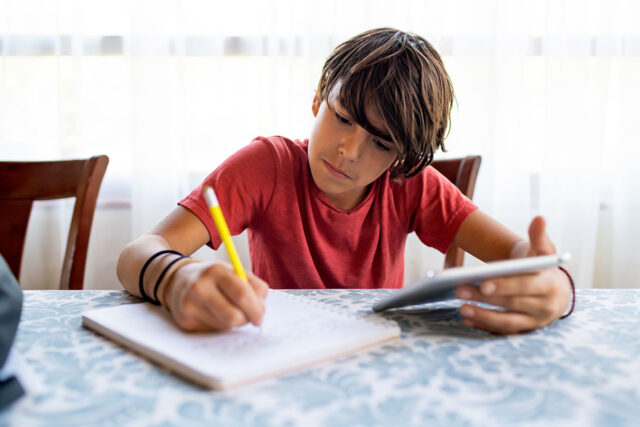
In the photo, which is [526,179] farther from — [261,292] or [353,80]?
[261,292]

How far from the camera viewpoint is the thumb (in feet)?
2.00

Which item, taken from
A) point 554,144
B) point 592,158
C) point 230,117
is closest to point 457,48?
point 554,144

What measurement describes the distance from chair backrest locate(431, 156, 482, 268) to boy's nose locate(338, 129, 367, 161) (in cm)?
29

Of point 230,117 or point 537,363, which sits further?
point 230,117

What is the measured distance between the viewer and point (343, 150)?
836 millimetres

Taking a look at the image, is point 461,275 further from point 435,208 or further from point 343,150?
point 435,208

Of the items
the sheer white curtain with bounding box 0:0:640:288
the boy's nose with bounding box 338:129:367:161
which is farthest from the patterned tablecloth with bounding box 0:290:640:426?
the sheer white curtain with bounding box 0:0:640:288

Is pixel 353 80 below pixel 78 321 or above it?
above

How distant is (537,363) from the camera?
18.5 inches

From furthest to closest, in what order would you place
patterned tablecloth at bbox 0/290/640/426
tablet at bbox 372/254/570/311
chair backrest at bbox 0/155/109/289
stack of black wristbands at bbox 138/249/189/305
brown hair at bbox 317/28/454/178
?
chair backrest at bbox 0/155/109/289 → brown hair at bbox 317/28/454/178 → stack of black wristbands at bbox 138/249/189/305 → tablet at bbox 372/254/570/311 → patterned tablecloth at bbox 0/290/640/426

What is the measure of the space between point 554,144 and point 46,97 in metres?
1.55

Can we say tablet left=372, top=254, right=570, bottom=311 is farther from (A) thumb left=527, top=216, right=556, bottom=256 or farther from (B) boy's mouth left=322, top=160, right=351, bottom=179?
(B) boy's mouth left=322, top=160, right=351, bottom=179

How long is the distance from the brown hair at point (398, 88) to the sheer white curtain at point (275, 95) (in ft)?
2.50

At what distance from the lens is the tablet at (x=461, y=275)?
0.48 m
